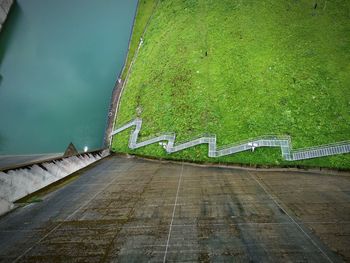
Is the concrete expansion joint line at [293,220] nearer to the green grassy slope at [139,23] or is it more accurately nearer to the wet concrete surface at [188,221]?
the wet concrete surface at [188,221]

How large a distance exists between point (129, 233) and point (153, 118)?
59.0ft

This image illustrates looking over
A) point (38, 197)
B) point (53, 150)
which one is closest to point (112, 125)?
point (53, 150)

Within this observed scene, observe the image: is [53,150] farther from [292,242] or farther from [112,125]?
[292,242]

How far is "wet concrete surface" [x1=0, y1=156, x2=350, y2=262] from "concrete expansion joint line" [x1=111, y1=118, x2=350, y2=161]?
102 inches

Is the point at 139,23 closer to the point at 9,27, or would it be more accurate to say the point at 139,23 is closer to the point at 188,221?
the point at 9,27

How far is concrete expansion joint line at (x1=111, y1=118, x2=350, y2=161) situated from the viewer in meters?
21.5

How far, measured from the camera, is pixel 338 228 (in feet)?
40.8

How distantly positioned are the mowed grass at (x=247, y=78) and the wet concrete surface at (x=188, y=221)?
19.7 ft

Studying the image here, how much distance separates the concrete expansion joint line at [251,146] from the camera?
70.6ft

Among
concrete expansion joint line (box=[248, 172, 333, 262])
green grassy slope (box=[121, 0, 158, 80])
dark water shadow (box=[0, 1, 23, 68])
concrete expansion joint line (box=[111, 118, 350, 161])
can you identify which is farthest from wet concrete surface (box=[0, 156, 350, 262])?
dark water shadow (box=[0, 1, 23, 68])

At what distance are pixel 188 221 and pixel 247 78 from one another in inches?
845

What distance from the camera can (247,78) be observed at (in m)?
29.7

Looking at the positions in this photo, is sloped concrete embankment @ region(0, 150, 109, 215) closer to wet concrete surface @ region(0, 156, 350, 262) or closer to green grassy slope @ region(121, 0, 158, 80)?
wet concrete surface @ region(0, 156, 350, 262)

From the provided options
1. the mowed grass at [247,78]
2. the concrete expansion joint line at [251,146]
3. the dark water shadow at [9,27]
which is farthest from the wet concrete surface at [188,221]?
the dark water shadow at [9,27]
